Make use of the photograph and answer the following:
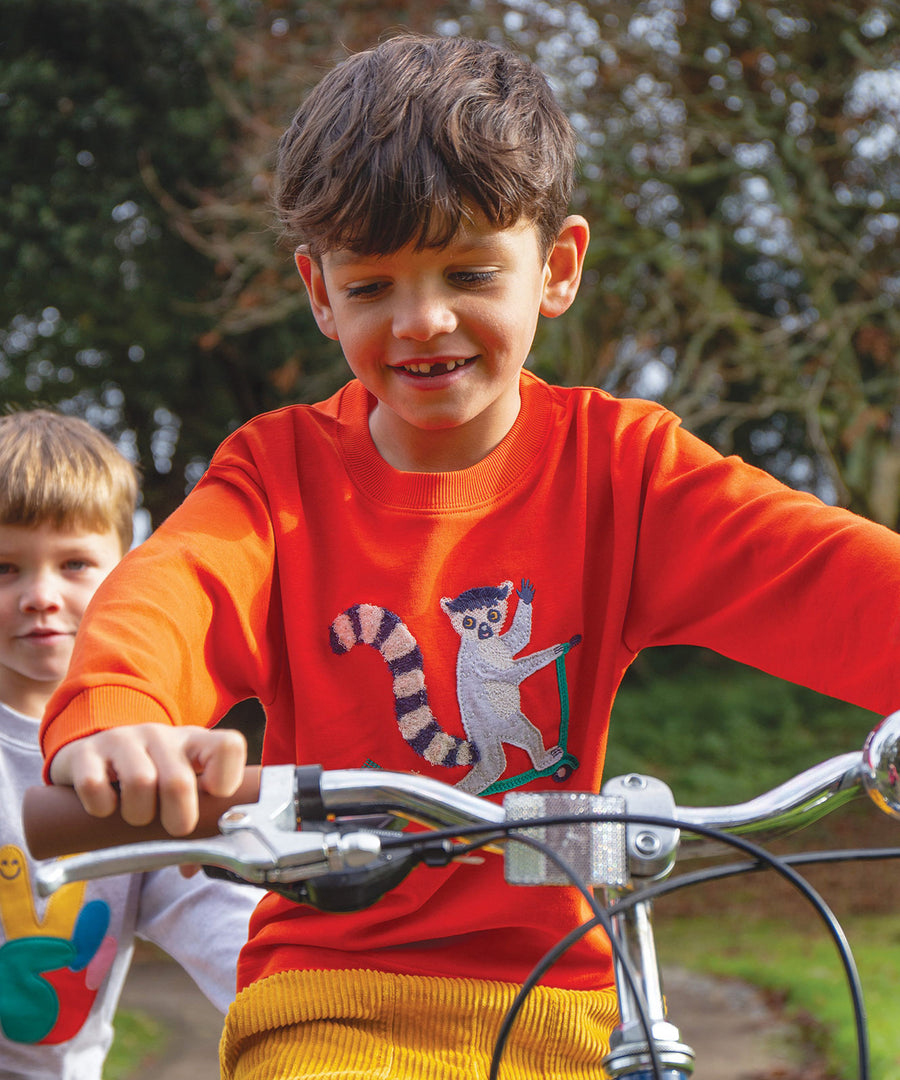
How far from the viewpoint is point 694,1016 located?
7.04m

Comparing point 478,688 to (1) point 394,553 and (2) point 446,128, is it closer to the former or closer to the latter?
(1) point 394,553

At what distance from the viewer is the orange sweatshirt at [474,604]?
175cm

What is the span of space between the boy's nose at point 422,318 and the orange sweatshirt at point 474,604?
32cm

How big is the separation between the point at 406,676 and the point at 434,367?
1.53ft

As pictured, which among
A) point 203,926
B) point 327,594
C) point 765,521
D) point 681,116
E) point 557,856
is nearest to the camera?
point 557,856

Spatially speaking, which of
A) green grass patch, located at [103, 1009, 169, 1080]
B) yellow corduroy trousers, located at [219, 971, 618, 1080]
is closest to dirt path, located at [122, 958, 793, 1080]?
green grass patch, located at [103, 1009, 169, 1080]

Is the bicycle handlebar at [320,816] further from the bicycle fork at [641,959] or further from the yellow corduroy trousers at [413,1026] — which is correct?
the yellow corduroy trousers at [413,1026]

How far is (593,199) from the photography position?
9.94 metres

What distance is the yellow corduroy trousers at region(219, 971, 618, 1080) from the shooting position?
1.68 m

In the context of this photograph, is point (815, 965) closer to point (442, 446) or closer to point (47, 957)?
point (47, 957)

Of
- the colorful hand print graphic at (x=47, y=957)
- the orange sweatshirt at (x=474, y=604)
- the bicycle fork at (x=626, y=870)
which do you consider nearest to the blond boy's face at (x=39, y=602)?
the colorful hand print graphic at (x=47, y=957)

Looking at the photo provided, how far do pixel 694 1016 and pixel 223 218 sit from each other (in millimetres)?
7659

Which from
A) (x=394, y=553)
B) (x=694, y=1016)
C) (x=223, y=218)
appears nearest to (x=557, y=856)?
(x=394, y=553)

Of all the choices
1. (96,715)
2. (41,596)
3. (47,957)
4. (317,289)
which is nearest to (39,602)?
(41,596)
